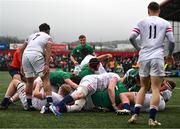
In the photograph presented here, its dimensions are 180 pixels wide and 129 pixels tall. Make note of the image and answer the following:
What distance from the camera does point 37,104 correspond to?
9.16 meters

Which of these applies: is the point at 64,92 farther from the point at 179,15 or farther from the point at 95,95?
the point at 179,15

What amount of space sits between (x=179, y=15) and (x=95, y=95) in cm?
4524

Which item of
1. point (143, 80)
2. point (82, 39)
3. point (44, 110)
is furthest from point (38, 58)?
point (82, 39)

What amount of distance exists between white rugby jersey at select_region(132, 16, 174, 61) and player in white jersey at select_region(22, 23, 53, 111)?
1.99 m

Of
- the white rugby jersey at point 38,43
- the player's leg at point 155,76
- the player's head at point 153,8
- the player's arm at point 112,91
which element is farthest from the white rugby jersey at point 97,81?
the player's head at point 153,8

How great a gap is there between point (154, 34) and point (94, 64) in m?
2.31

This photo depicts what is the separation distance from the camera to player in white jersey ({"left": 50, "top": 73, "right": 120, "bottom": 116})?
28.2 ft

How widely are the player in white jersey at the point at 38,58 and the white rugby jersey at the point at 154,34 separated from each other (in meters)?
1.99

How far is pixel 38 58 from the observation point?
347 inches

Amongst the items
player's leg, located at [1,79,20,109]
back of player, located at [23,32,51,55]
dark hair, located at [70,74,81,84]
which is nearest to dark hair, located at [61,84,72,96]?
dark hair, located at [70,74,81,84]

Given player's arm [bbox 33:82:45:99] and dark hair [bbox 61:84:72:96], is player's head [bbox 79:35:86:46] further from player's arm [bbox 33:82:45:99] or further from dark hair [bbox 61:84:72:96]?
player's arm [bbox 33:82:45:99]

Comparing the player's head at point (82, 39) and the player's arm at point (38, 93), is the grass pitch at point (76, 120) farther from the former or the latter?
the player's head at point (82, 39)

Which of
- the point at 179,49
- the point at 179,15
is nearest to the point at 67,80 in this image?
the point at 179,15

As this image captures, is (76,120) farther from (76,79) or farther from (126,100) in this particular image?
(76,79)
